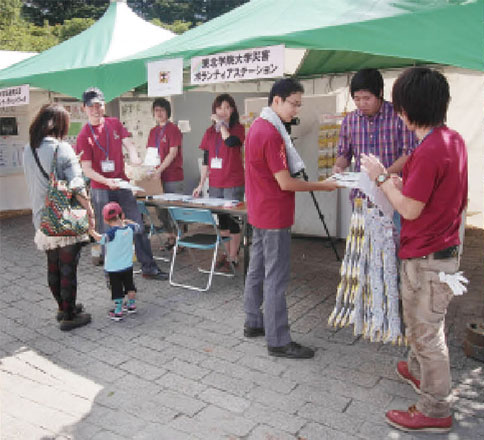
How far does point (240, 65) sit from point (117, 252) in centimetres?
189

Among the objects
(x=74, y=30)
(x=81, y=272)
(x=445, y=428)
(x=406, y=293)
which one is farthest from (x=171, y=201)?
(x=74, y=30)

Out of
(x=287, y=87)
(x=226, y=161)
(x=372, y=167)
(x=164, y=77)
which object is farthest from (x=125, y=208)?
(x=372, y=167)

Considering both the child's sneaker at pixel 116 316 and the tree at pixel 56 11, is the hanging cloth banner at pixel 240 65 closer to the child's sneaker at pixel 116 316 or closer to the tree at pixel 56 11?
the child's sneaker at pixel 116 316

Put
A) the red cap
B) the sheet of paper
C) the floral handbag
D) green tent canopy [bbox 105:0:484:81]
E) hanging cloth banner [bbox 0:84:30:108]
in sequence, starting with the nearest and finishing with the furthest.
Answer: the sheet of paper, green tent canopy [bbox 105:0:484:81], the floral handbag, the red cap, hanging cloth banner [bbox 0:84:30:108]

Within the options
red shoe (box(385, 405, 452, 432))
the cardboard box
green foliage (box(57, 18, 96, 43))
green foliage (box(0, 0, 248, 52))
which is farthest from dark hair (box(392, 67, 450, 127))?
green foliage (box(57, 18, 96, 43))

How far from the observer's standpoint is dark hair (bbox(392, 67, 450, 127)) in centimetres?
226

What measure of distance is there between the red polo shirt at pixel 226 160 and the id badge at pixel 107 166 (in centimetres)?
113

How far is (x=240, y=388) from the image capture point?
10.0ft

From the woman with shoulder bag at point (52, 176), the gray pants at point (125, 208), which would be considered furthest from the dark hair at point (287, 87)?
the gray pants at point (125, 208)

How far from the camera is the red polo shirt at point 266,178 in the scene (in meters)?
3.12

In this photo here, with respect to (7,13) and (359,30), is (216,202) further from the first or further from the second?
(7,13)

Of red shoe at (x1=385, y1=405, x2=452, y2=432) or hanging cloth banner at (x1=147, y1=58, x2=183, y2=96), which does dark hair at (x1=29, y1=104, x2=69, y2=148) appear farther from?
red shoe at (x1=385, y1=405, x2=452, y2=432)

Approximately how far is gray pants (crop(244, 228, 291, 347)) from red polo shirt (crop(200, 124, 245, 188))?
197 centimetres

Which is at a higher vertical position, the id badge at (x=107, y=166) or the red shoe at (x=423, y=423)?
the id badge at (x=107, y=166)
